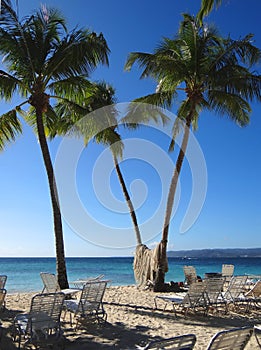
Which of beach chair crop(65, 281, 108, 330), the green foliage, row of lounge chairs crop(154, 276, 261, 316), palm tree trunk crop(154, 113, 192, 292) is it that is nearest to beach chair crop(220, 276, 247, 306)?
row of lounge chairs crop(154, 276, 261, 316)

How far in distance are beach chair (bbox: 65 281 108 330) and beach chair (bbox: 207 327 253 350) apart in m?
3.52

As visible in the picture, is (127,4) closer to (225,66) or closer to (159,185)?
(225,66)

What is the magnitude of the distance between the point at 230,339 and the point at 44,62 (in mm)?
9526

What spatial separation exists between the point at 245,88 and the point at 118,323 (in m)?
8.39

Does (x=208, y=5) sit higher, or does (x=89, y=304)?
(x=208, y=5)

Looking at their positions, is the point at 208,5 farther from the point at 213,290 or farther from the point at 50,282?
the point at 50,282

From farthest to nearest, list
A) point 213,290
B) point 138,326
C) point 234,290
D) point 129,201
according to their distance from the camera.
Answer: point 129,201
point 234,290
point 213,290
point 138,326

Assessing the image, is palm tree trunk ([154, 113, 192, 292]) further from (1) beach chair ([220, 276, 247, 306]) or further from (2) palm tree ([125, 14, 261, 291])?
(1) beach chair ([220, 276, 247, 306])

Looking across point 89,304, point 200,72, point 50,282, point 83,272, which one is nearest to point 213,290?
point 89,304

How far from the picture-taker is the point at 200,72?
40.5 feet

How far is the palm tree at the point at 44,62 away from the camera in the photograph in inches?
419

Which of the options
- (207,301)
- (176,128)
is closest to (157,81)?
(176,128)

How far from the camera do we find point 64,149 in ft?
49.0

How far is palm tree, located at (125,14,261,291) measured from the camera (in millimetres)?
12102
